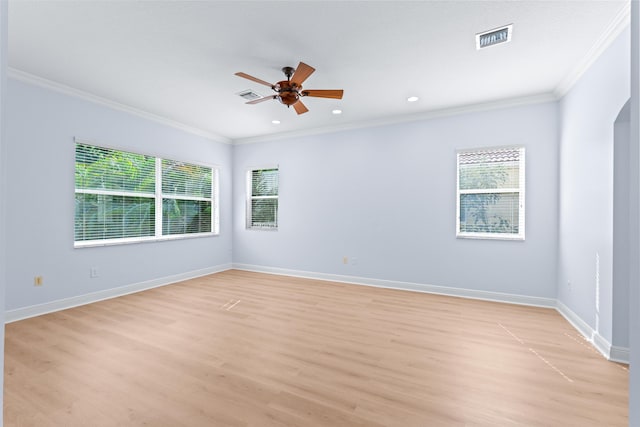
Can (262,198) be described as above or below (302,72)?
below

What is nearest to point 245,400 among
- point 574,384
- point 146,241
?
point 574,384

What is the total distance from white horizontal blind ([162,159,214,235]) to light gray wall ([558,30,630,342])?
18.4ft

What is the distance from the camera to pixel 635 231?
31.5 inches

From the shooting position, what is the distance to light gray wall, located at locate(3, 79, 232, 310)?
129 inches

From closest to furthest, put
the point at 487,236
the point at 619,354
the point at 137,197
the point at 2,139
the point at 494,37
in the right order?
the point at 2,139, the point at 619,354, the point at 494,37, the point at 487,236, the point at 137,197

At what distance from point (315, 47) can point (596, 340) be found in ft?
12.1

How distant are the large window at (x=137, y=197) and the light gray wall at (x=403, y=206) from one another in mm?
856

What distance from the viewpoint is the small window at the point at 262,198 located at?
19.5ft

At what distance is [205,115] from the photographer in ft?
15.4

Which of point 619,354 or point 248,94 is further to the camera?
point 248,94

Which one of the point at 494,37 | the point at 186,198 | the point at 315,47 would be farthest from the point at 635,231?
the point at 186,198

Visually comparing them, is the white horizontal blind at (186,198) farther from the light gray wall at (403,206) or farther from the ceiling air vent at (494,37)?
the ceiling air vent at (494,37)

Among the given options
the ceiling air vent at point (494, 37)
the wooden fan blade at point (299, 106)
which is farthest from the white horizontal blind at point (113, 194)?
the ceiling air vent at point (494, 37)

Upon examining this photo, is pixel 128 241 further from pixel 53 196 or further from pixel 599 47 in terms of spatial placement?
pixel 599 47
